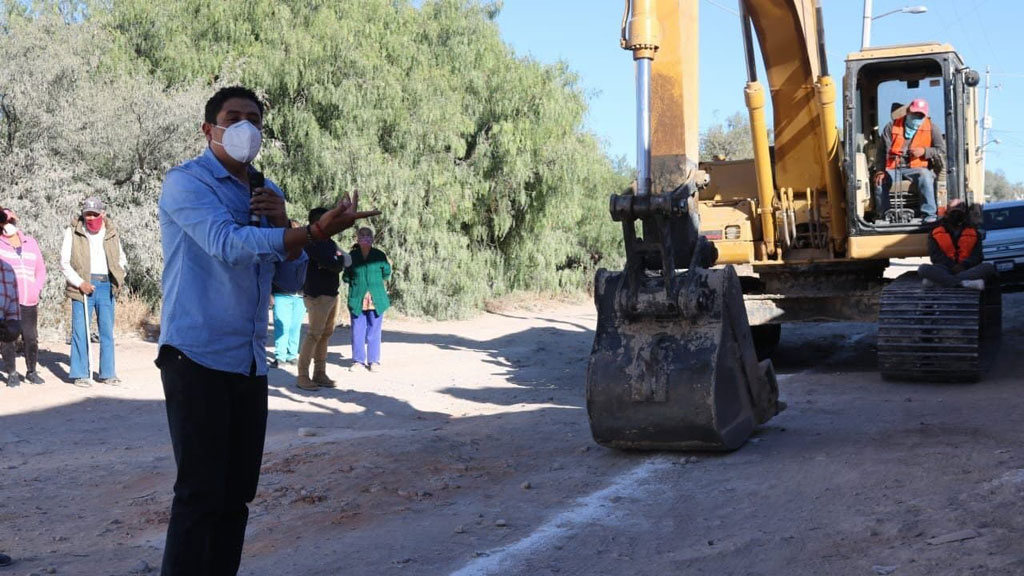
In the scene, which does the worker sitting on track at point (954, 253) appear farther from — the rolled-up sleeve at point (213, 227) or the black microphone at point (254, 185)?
the rolled-up sleeve at point (213, 227)

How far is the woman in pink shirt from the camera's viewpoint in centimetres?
1184

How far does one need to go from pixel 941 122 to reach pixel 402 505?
847cm

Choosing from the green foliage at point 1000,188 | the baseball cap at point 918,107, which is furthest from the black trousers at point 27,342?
the green foliage at point 1000,188

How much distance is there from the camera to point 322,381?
1289 centimetres

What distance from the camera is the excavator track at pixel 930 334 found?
10.5 meters

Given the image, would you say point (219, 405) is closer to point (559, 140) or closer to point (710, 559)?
point (710, 559)

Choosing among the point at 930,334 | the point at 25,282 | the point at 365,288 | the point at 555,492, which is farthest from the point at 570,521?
the point at 25,282

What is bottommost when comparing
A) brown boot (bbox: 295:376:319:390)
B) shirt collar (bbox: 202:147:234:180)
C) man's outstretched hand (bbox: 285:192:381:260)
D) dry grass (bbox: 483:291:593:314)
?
brown boot (bbox: 295:376:319:390)

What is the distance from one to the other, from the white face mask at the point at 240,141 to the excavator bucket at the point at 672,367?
349 centimetres

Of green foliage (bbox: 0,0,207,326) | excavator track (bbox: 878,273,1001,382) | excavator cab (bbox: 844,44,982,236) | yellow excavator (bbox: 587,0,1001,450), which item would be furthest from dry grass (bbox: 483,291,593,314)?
excavator track (bbox: 878,273,1001,382)

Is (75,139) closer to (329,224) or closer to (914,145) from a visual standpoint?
(914,145)

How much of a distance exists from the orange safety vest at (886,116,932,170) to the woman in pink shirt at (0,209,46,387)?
9482 millimetres

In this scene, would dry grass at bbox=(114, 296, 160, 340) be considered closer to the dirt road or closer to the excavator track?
the dirt road

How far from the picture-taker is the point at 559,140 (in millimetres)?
24344
